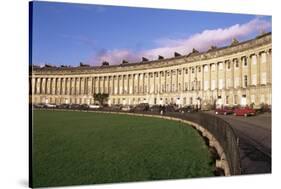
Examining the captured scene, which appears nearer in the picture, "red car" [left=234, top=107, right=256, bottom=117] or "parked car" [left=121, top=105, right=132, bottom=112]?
"parked car" [left=121, top=105, right=132, bottom=112]

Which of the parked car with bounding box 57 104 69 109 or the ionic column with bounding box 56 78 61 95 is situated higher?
the ionic column with bounding box 56 78 61 95

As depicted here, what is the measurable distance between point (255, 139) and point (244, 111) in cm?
66

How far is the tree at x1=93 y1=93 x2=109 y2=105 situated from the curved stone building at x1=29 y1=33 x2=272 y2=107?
0.14 metres

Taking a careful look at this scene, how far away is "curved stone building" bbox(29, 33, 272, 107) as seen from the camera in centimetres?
961

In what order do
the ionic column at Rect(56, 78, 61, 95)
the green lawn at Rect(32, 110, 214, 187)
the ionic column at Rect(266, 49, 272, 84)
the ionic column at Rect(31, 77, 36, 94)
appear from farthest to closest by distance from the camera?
the ionic column at Rect(266, 49, 272, 84)
the ionic column at Rect(56, 78, 61, 95)
the green lawn at Rect(32, 110, 214, 187)
the ionic column at Rect(31, 77, 36, 94)

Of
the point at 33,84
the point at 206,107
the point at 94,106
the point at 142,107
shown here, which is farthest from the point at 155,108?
the point at 33,84

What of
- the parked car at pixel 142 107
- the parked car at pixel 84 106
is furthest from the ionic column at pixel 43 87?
the parked car at pixel 142 107

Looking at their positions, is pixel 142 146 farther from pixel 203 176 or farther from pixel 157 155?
pixel 203 176

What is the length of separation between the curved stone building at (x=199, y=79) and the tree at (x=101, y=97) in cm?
14

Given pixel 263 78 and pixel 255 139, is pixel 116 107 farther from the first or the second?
pixel 263 78

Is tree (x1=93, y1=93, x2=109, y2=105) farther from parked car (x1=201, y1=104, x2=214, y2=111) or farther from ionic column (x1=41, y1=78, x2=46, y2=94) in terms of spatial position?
parked car (x1=201, y1=104, x2=214, y2=111)

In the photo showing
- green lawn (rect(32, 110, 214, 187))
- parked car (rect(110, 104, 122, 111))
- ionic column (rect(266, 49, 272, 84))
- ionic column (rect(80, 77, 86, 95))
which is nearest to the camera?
green lawn (rect(32, 110, 214, 187))

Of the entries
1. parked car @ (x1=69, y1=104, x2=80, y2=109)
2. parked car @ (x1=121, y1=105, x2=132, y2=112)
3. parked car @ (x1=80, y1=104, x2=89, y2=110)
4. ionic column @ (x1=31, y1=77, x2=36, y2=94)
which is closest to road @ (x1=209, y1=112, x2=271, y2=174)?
parked car @ (x1=121, y1=105, x2=132, y2=112)
